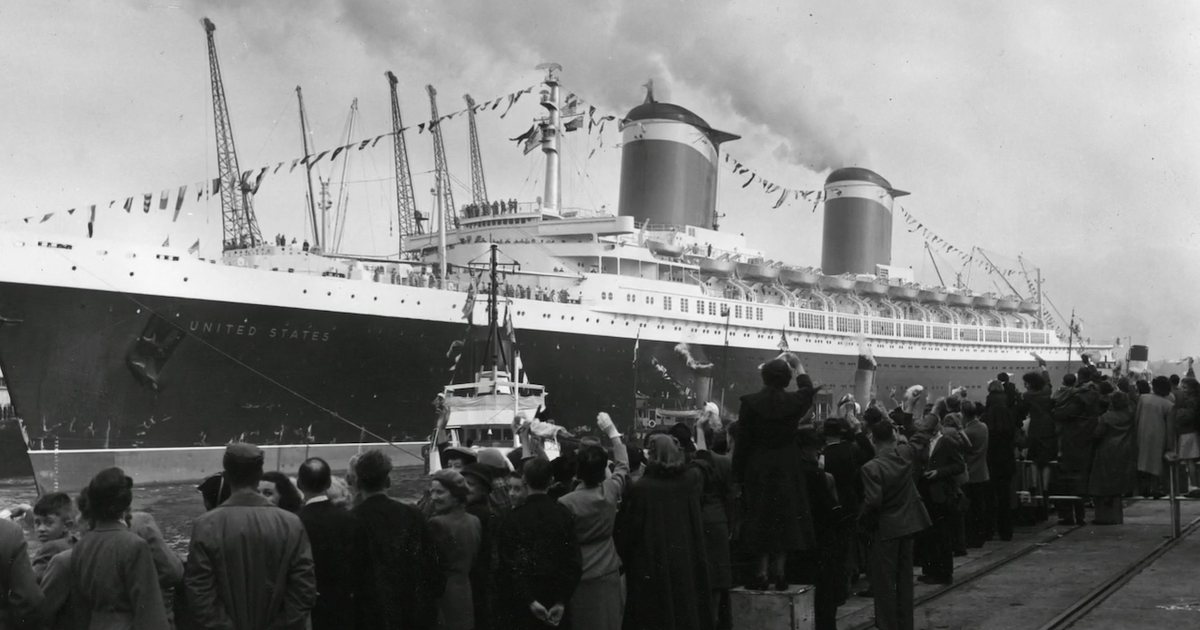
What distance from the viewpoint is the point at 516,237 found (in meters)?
33.0

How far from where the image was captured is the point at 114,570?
399 cm

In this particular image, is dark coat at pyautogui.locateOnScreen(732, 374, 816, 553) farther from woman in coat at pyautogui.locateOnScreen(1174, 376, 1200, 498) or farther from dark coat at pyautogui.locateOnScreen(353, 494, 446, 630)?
woman in coat at pyautogui.locateOnScreen(1174, 376, 1200, 498)

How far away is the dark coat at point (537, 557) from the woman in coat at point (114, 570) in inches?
60.3

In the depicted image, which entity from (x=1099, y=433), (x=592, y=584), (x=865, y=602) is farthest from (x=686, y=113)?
(x=592, y=584)

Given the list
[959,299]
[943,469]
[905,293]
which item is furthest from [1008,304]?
[943,469]

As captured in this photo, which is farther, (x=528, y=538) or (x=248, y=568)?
(x=528, y=538)

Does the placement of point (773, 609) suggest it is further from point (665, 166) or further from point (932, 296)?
point (932, 296)

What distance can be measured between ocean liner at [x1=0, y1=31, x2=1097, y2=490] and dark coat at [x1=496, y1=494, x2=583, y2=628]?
18.7m

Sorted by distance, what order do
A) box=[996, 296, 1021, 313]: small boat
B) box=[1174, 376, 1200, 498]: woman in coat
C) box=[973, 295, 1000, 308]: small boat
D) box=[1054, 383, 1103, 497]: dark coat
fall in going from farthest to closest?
box=[996, 296, 1021, 313]: small boat → box=[973, 295, 1000, 308]: small boat → box=[1054, 383, 1103, 497]: dark coat → box=[1174, 376, 1200, 498]: woman in coat

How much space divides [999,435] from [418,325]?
1734 centimetres

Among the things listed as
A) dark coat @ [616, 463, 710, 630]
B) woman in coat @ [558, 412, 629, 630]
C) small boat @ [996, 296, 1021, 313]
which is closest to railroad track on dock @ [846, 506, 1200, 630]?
dark coat @ [616, 463, 710, 630]

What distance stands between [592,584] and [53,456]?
1878 centimetres

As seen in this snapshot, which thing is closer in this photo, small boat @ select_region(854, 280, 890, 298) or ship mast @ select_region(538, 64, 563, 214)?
ship mast @ select_region(538, 64, 563, 214)

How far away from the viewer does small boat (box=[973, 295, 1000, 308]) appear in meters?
48.9
